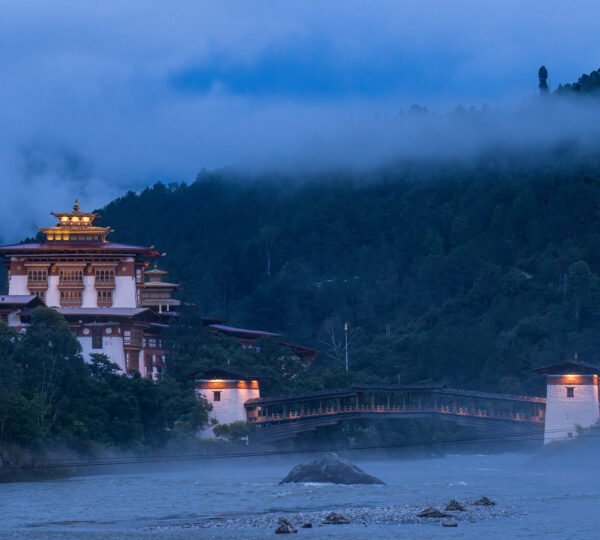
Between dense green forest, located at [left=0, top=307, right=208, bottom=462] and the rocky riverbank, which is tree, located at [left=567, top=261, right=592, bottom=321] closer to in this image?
dense green forest, located at [left=0, top=307, right=208, bottom=462]

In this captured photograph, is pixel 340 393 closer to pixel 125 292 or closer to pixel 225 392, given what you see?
pixel 225 392

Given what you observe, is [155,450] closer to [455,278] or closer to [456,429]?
[456,429]

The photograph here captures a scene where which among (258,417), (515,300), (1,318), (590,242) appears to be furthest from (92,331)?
(590,242)

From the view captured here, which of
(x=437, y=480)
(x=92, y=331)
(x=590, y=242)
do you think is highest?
(x=590, y=242)

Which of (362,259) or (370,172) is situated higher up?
(370,172)

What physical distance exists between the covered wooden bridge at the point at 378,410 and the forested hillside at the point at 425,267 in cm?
1042

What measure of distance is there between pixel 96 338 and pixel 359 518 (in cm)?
5593

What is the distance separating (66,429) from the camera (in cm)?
8869

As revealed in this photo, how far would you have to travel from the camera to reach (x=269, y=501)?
67.9 m

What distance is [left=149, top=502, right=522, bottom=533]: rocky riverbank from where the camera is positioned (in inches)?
2304

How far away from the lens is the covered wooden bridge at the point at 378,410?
3851 inches

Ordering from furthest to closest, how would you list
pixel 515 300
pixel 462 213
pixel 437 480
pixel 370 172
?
pixel 370 172, pixel 462 213, pixel 515 300, pixel 437 480

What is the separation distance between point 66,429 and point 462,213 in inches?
3311

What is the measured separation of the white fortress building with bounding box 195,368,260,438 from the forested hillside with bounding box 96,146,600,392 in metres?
14.7
